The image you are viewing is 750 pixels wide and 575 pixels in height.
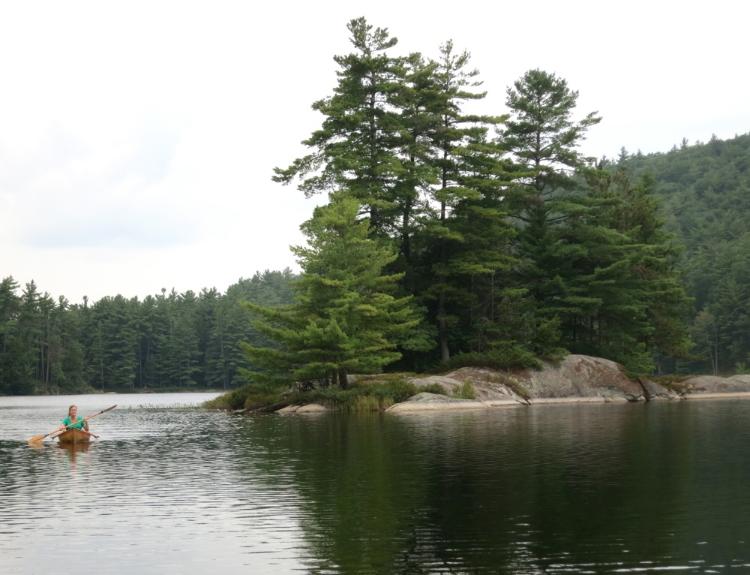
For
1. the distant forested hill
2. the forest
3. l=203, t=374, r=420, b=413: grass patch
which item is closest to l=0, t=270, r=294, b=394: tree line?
the distant forested hill

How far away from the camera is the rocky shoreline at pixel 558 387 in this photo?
151 feet

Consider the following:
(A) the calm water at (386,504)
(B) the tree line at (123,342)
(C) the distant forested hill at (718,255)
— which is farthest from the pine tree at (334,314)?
(B) the tree line at (123,342)

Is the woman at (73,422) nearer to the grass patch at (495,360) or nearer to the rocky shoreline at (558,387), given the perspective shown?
the rocky shoreline at (558,387)

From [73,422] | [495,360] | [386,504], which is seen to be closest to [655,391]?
[495,360]

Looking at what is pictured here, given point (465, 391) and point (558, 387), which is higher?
point (465, 391)

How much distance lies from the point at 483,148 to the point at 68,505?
43644 mm

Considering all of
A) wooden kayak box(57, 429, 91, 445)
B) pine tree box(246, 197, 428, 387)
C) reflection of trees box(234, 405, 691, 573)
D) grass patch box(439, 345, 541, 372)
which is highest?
pine tree box(246, 197, 428, 387)

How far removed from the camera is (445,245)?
188 feet

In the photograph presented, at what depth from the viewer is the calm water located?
1169 centimetres

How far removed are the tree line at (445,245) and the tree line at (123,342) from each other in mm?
80067

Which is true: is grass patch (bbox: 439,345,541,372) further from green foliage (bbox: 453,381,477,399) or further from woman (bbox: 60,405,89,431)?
woman (bbox: 60,405,89,431)

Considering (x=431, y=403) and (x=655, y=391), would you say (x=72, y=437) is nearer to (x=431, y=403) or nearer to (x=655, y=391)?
(x=431, y=403)

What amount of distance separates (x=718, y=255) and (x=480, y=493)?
138m

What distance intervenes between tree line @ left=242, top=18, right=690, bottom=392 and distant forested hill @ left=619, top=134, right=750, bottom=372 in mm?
17383
